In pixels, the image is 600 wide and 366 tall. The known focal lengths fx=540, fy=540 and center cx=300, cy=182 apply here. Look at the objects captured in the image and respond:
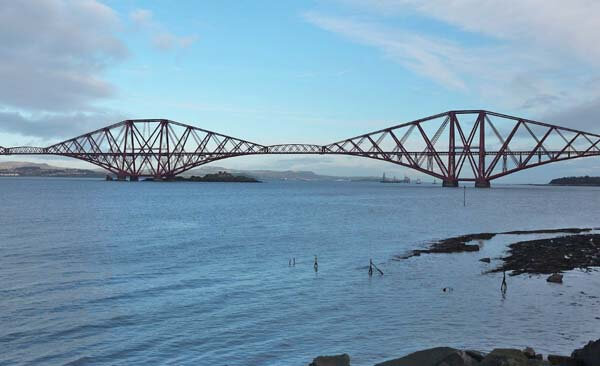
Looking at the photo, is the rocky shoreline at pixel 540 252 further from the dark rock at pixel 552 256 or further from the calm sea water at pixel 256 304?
the calm sea water at pixel 256 304

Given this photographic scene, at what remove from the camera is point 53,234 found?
38.0 m

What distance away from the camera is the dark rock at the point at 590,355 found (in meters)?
8.99

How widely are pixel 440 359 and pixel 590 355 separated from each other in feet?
8.18

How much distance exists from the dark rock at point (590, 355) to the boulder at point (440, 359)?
179 centimetres

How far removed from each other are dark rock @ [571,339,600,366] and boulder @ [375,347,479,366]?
5.89ft

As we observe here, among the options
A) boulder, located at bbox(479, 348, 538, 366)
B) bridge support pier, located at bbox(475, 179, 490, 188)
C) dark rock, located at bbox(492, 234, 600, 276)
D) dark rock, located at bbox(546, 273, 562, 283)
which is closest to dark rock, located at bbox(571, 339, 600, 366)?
boulder, located at bbox(479, 348, 538, 366)

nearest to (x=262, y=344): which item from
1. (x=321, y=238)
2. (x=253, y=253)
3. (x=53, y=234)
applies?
(x=253, y=253)

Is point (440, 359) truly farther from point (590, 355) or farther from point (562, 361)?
→ point (562, 361)

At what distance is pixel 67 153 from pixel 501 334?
178 meters

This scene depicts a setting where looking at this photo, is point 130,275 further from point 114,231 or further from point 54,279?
point 114,231

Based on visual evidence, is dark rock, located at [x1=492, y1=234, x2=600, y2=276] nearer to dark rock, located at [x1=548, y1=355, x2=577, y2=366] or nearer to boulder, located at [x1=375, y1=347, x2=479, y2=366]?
dark rock, located at [x1=548, y1=355, x2=577, y2=366]

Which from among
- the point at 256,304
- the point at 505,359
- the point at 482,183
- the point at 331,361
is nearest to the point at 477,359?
the point at 505,359

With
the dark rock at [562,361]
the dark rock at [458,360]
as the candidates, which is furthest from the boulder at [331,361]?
the dark rock at [562,361]

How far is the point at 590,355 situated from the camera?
30.1 feet
